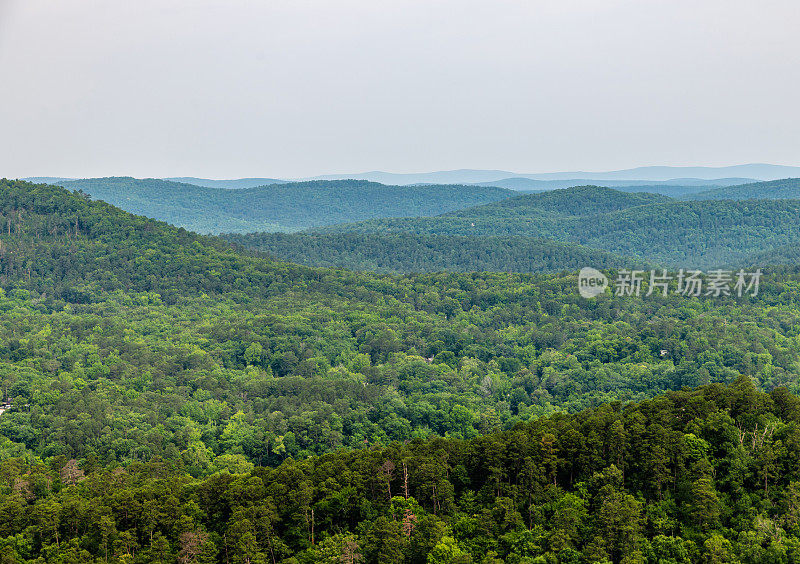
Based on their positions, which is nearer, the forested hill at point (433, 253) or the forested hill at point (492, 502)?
the forested hill at point (492, 502)

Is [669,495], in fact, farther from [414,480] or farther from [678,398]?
[414,480]

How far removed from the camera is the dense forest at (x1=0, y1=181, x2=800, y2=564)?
1362 inches

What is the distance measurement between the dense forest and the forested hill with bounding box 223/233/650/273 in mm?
59454

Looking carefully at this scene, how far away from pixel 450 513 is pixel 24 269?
8956 cm

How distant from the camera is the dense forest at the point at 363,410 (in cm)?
3459

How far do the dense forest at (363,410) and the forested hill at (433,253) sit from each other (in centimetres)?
5945

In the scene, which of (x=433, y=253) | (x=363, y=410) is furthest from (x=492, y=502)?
(x=433, y=253)

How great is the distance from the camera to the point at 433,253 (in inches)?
7288

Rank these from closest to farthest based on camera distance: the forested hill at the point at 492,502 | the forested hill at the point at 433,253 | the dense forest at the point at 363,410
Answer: the forested hill at the point at 492,502 < the dense forest at the point at 363,410 < the forested hill at the point at 433,253

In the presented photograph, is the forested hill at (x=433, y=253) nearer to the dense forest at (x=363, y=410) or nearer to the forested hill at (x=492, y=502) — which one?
the dense forest at (x=363, y=410)

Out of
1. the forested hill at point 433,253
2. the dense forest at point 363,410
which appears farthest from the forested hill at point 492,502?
the forested hill at point 433,253

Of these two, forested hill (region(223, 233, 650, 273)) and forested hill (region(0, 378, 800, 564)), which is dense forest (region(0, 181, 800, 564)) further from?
forested hill (region(223, 233, 650, 273))

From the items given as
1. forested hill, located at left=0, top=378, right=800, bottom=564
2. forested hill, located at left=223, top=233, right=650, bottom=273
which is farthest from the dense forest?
forested hill, located at left=223, top=233, right=650, bottom=273

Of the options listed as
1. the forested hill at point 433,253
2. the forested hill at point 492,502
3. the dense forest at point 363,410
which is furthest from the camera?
the forested hill at point 433,253
